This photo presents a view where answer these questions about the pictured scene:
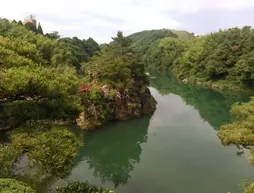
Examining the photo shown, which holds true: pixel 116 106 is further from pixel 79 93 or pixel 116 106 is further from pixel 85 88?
pixel 79 93

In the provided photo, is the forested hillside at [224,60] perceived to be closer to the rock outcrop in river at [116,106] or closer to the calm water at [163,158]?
the calm water at [163,158]

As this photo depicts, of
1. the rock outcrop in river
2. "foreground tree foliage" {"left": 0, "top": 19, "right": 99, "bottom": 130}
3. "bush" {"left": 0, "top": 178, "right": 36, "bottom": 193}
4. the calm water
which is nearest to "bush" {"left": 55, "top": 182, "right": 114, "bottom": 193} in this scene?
"foreground tree foliage" {"left": 0, "top": 19, "right": 99, "bottom": 130}

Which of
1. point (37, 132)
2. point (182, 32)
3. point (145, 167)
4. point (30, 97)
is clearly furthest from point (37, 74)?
point (182, 32)

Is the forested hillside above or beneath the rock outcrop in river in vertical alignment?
above

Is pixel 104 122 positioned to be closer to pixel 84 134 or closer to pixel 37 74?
pixel 84 134

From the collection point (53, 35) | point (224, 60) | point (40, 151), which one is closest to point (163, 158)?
point (40, 151)

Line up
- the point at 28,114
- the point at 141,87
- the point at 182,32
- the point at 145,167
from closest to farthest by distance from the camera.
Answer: the point at 28,114 < the point at 145,167 < the point at 141,87 < the point at 182,32

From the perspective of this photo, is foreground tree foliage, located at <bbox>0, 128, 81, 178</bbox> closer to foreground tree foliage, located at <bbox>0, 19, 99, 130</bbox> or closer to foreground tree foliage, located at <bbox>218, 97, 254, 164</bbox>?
foreground tree foliage, located at <bbox>0, 19, 99, 130</bbox>

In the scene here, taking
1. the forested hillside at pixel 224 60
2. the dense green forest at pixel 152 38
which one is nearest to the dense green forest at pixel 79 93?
the forested hillside at pixel 224 60
